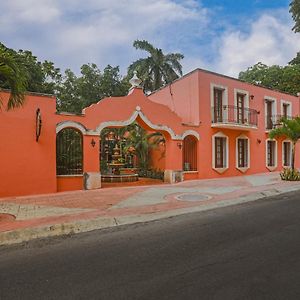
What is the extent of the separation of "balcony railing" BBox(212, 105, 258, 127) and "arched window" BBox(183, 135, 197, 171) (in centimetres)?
195

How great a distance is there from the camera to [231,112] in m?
18.8

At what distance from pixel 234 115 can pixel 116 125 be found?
9.02 meters

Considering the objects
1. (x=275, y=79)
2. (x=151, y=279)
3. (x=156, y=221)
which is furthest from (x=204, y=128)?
(x=275, y=79)

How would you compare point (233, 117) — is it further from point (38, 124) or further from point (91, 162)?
point (38, 124)

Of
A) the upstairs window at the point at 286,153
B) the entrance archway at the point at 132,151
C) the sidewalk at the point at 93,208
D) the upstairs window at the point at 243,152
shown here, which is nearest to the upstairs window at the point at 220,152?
the upstairs window at the point at 243,152

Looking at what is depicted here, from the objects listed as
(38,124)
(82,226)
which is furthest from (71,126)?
(82,226)

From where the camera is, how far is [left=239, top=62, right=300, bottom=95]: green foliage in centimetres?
2767

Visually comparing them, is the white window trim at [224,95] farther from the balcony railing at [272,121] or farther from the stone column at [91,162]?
the stone column at [91,162]

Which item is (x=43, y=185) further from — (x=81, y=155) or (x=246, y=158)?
(x=246, y=158)

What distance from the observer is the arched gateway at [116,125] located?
1245cm

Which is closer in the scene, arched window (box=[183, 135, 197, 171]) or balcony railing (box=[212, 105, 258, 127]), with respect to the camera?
arched window (box=[183, 135, 197, 171])

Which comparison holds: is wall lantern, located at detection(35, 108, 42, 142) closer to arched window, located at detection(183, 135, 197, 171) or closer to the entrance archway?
the entrance archway

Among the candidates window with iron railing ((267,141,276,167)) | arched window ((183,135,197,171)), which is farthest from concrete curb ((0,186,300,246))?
window with iron railing ((267,141,276,167))

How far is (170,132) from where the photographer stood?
15.3 m
